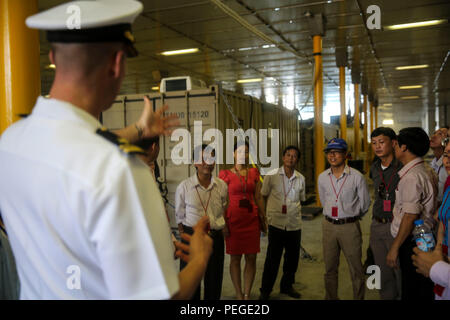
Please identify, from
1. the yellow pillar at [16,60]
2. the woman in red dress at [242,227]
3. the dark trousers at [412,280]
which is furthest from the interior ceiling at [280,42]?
the yellow pillar at [16,60]

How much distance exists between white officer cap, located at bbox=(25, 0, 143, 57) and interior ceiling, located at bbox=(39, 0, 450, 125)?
23.6 feet

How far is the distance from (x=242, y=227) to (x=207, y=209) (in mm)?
662

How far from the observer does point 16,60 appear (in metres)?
2.67

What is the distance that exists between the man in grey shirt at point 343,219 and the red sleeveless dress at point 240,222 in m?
0.83

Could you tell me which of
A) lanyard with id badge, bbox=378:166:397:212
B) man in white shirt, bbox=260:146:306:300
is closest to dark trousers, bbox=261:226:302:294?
man in white shirt, bbox=260:146:306:300

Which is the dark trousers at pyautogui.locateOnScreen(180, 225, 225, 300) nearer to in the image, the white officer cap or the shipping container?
the shipping container

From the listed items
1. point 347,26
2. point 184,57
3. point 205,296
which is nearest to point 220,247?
point 205,296

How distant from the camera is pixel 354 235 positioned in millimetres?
3904

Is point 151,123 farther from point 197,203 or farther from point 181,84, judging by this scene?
point 181,84

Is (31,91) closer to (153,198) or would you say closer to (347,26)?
(153,198)

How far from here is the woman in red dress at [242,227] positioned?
4.26 metres

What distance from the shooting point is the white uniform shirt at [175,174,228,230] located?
3.83 m
